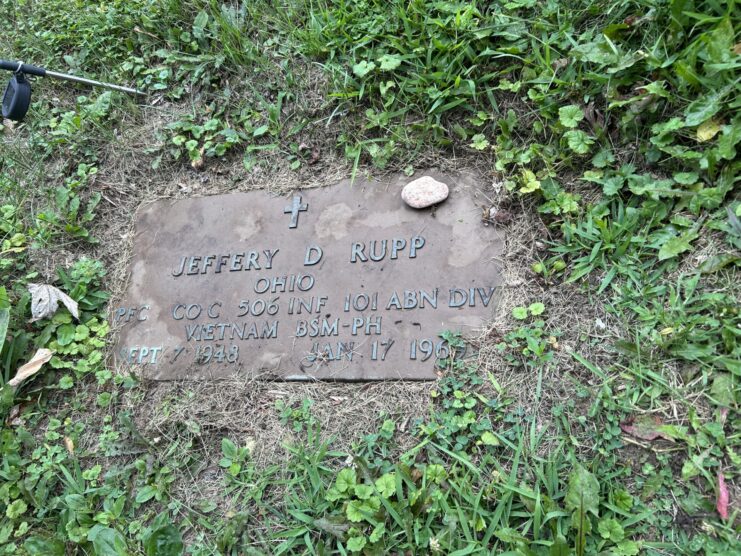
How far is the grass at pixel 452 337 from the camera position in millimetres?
1920

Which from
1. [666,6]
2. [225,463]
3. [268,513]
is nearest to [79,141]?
[225,463]

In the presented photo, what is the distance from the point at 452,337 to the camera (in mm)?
2268

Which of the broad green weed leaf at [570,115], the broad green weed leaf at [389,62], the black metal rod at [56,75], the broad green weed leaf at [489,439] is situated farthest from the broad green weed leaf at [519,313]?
the black metal rod at [56,75]

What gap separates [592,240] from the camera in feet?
7.47

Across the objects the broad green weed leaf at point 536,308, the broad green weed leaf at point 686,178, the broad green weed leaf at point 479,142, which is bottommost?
the broad green weed leaf at point 536,308

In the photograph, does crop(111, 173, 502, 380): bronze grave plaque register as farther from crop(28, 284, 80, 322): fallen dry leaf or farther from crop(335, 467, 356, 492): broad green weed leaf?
crop(335, 467, 356, 492): broad green weed leaf

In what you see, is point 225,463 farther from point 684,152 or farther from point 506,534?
point 684,152

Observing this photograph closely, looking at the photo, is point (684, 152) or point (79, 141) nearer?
point (684, 152)

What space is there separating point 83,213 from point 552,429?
2861 mm

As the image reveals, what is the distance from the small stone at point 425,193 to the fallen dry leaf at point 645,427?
1.23 meters

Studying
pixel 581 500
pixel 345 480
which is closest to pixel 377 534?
pixel 345 480

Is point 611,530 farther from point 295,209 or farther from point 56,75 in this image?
point 56,75

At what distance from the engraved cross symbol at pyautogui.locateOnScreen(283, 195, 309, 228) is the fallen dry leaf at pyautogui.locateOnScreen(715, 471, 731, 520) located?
203 cm

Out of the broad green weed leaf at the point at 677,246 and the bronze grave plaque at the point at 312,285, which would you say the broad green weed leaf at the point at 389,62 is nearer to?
the bronze grave plaque at the point at 312,285
